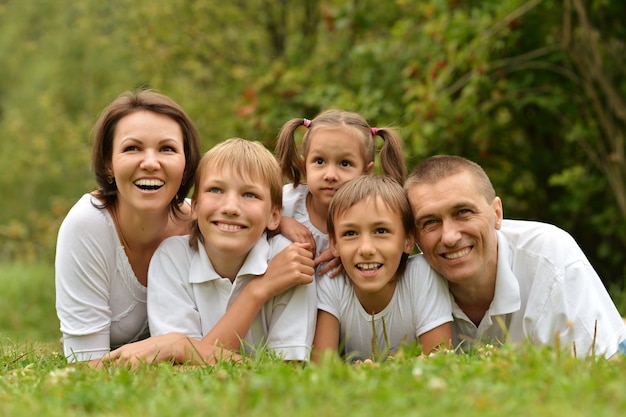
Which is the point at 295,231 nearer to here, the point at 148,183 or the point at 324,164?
the point at 324,164

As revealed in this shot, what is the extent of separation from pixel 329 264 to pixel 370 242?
39 centimetres

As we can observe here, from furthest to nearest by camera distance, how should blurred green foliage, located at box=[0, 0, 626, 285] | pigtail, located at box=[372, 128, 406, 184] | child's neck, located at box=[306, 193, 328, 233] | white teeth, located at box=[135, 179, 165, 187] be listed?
blurred green foliage, located at box=[0, 0, 626, 285]
pigtail, located at box=[372, 128, 406, 184]
child's neck, located at box=[306, 193, 328, 233]
white teeth, located at box=[135, 179, 165, 187]

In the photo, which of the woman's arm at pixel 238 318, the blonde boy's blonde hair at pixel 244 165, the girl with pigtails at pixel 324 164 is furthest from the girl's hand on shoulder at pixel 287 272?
the blonde boy's blonde hair at pixel 244 165

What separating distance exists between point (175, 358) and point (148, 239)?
90 centimetres

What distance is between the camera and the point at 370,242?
402cm

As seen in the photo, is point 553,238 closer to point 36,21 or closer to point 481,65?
point 481,65

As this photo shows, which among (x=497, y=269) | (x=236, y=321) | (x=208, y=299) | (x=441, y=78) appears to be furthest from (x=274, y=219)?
(x=441, y=78)

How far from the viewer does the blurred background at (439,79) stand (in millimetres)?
7066

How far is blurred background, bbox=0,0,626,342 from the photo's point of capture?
7066mm

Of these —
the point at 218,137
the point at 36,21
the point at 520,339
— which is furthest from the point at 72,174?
the point at 520,339

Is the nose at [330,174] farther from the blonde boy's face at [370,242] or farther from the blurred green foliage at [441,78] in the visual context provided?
the blurred green foliage at [441,78]

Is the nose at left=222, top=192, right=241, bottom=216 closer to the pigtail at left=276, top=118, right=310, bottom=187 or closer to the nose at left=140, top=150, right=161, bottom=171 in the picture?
the nose at left=140, top=150, right=161, bottom=171

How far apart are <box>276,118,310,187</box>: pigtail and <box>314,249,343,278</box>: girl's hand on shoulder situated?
0.78m

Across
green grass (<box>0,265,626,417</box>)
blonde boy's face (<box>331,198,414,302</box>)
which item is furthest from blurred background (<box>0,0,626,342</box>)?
green grass (<box>0,265,626,417</box>)
